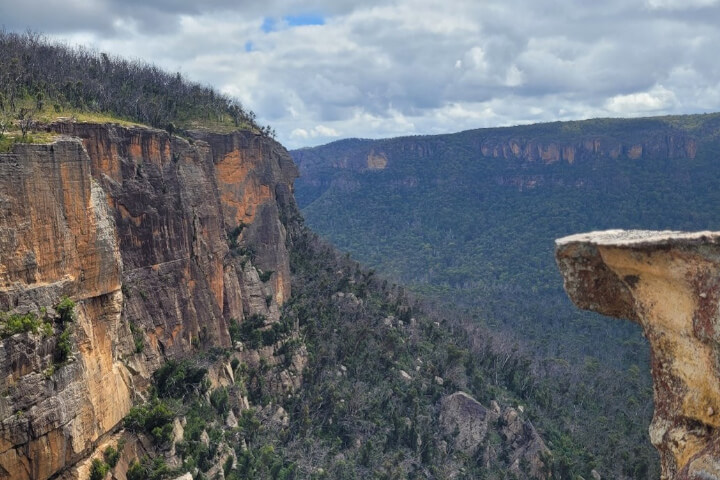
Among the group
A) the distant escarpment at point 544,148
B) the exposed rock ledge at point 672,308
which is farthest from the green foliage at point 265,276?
the distant escarpment at point 544,148

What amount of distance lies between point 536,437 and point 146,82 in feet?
164

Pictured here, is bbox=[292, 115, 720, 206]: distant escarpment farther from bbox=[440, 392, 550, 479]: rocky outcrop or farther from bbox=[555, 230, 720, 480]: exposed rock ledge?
bbox=[555, 230, 720, 480]: exposed rock ledge

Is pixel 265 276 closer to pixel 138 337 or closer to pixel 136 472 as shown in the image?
pixel 138 337

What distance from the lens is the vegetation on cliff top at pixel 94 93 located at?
3647 cm

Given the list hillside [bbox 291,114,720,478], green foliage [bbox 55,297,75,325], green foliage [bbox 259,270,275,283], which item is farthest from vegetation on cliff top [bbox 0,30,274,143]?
hillside [bbox 291,114,720,478]

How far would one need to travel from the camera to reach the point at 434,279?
133 metres

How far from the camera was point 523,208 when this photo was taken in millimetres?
166625

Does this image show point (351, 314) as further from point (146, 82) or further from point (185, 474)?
point (185, 474)

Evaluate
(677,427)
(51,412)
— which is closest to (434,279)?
(51,412)

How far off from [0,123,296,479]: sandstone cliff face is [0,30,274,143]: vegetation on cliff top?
10.2ft

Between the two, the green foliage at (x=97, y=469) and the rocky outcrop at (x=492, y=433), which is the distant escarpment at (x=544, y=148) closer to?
the rocky outcrop at (x=492, y=433)

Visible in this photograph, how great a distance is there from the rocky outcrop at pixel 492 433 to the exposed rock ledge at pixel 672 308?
46.9 metres

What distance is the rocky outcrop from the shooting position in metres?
53.6

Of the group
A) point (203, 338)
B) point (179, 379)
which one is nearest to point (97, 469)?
point (179, 379)
